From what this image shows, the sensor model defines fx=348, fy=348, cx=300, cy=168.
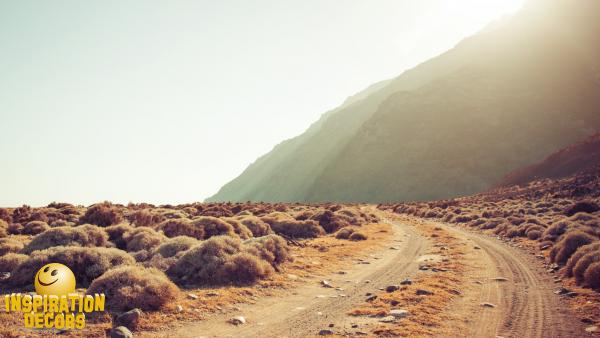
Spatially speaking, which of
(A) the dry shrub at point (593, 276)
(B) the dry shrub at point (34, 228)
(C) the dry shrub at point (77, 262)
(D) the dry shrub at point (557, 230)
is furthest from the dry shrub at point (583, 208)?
(B) the dry shrub at point (34, 228)

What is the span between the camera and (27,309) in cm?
895

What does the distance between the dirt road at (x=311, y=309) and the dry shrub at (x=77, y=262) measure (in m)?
5.42

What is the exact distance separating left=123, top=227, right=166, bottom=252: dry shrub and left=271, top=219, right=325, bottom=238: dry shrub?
10733 millimetres

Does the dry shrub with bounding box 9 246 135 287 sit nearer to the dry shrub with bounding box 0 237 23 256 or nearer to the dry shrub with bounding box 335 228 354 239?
the dry shrub with bounding box 0 237 23 256

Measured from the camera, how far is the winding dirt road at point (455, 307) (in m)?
8.84

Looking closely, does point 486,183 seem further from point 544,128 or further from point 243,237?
point 243,237

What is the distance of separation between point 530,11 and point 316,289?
18047 cm

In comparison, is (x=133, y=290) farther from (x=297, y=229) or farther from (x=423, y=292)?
(x=297, y=229)

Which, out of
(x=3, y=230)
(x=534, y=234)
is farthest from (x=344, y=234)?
(x=3, y=230)

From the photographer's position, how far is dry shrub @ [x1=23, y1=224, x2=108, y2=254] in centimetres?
1523

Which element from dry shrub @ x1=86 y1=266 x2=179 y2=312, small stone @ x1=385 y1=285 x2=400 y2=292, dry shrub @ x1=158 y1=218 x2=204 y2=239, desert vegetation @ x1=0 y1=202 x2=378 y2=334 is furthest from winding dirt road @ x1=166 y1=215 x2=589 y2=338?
dry shrub @ x1=158 y1=218 x2=204 y2=239

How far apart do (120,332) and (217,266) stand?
5.49m

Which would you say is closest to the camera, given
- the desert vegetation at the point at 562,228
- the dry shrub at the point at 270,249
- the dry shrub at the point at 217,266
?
the dry shrub at the point at 217,266

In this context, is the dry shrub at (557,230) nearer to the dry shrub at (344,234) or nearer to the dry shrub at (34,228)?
the dry shrub at (344,234)
